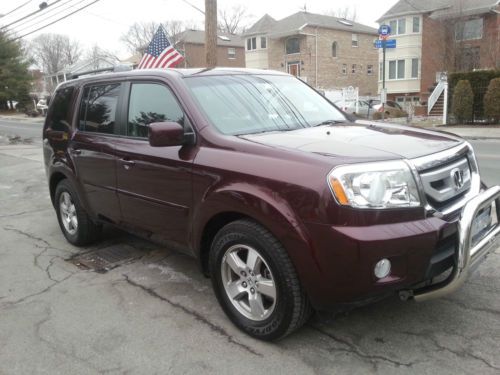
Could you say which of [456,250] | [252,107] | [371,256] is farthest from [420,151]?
[252,107]

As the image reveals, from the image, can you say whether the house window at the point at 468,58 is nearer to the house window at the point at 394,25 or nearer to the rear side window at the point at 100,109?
the house window at the point at 394,25

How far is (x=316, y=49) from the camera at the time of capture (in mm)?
43156

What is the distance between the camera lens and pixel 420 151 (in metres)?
2.96

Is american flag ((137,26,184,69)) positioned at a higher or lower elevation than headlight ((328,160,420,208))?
higher

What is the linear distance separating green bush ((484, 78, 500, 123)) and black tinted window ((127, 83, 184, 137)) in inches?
669

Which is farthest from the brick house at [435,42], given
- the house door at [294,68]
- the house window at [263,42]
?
the house window at [263,42]

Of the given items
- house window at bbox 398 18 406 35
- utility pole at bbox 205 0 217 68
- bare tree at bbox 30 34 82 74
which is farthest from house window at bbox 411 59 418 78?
bare tree at bbox 30 34 82 74

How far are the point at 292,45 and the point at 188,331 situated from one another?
43379 millimetres

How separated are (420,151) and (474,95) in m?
18.3

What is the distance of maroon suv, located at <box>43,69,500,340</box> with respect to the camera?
104 inches

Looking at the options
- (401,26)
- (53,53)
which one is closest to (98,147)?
(401,26)

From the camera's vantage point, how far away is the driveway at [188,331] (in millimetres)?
2902

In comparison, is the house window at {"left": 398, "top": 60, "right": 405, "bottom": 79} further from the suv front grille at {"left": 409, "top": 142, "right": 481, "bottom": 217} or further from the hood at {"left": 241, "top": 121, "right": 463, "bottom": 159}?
the suv front grille at {"left": 409, "top": 142, "right": 481, "bottom": 217}

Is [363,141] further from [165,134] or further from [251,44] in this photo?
[251,44]
